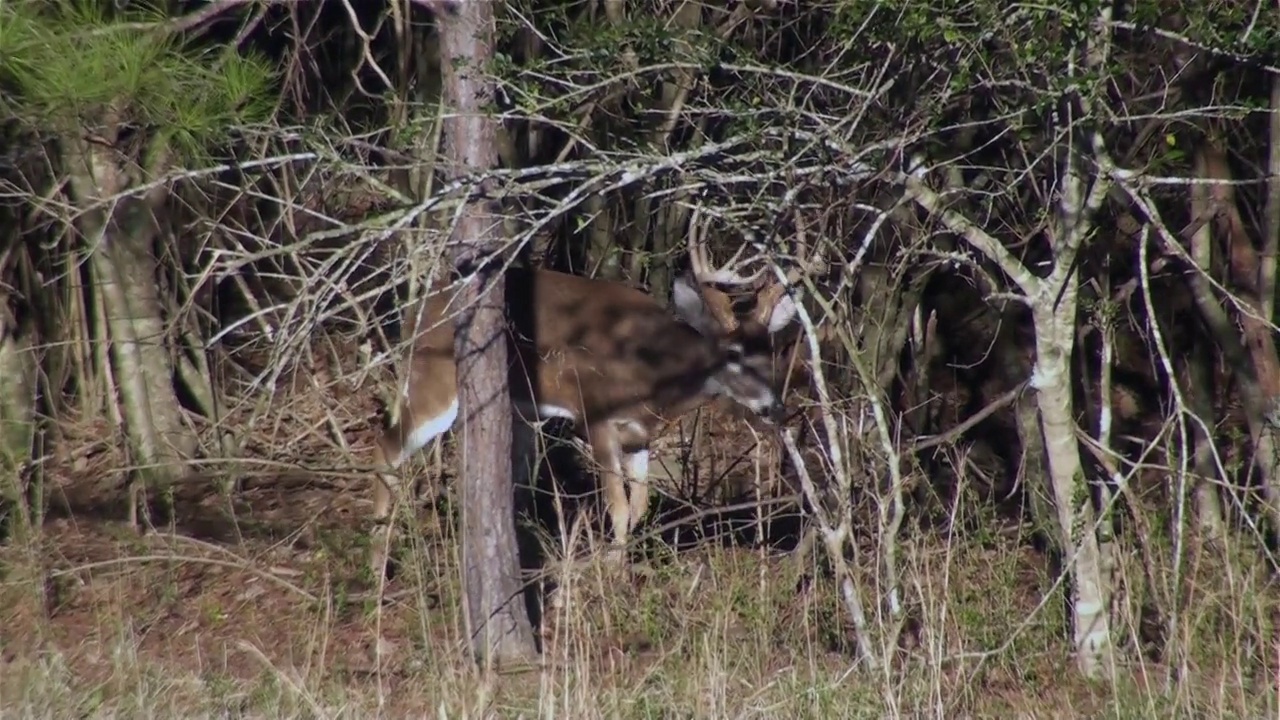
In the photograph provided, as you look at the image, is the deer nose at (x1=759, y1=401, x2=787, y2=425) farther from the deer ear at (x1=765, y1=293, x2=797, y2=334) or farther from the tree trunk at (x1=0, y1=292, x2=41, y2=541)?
the tree trunk at (x1=0, y1=292, x2=41, y2=541)

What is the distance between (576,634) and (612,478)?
9.69 feet

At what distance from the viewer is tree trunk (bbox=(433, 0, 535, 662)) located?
6586 millimetres

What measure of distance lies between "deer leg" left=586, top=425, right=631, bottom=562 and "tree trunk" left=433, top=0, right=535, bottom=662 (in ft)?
2.74

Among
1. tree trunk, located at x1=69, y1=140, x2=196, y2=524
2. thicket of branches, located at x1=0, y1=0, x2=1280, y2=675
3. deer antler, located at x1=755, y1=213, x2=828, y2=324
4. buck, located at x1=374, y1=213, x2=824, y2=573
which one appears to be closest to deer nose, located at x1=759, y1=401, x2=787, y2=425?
buck, located at x1=374, y1=213, x2=824, y2=573

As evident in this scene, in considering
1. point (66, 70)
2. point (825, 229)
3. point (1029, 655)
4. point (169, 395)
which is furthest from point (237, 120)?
point (169, 395)

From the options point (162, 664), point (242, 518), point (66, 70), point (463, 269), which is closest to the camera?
point (66, 70)

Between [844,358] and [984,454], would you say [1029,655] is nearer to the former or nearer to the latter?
[844,358]

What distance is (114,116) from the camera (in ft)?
23.0

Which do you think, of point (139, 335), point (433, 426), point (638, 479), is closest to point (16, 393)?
point (139, 335)

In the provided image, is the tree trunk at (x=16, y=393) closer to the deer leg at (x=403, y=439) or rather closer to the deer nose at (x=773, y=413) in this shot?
the deer leg at (x=403, y=439)

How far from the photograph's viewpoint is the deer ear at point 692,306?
10.3m

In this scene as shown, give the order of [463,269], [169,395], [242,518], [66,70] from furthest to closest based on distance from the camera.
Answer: [169,395] → [242,518] → [463,269] → [66,70]

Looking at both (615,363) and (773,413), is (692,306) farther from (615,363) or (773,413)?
(773,413)

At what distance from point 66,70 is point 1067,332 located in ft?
12.2
